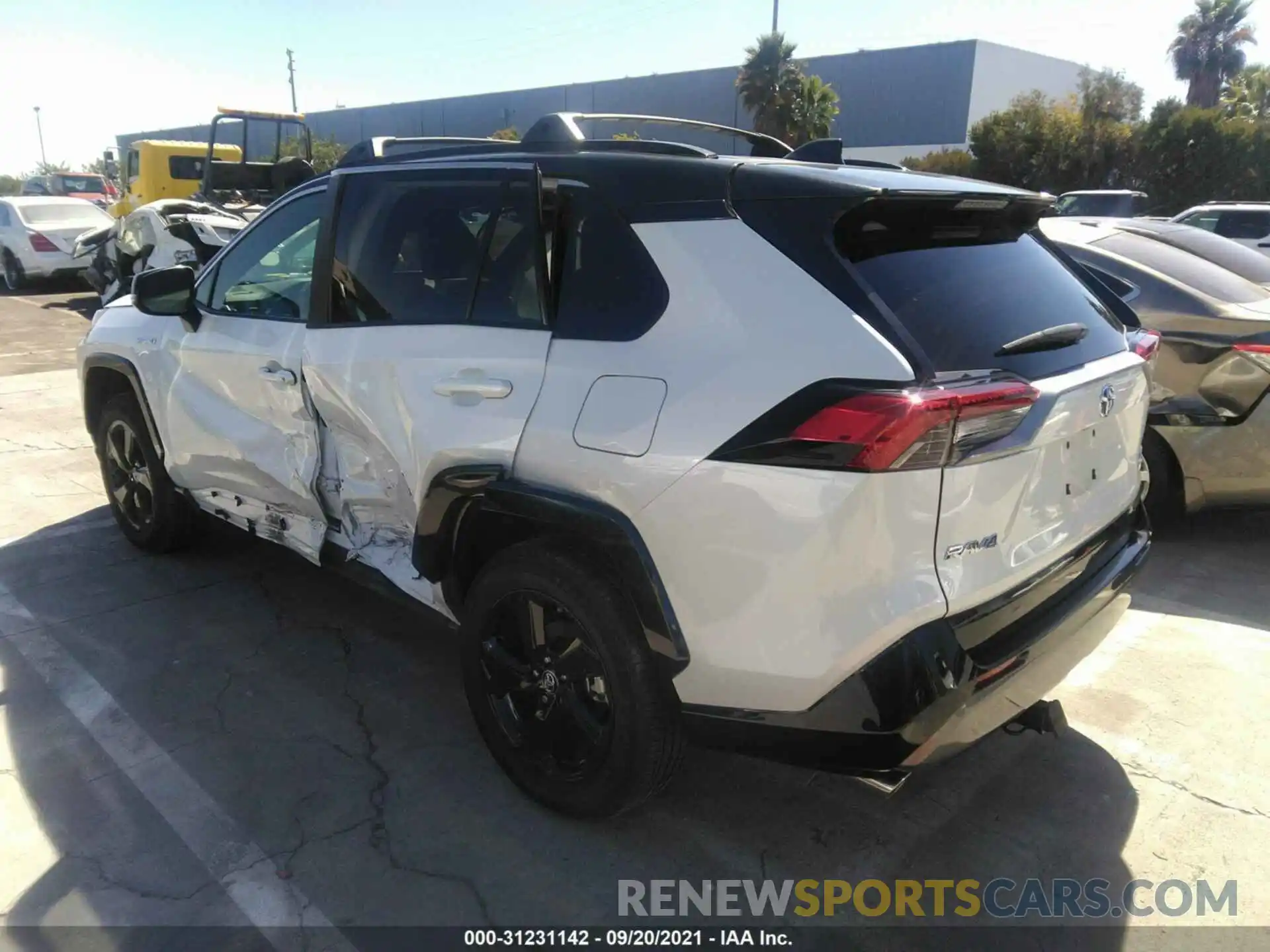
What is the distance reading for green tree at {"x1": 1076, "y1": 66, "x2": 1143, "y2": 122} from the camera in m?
31.9

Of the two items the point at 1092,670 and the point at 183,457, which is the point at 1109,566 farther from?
the point at 183,457

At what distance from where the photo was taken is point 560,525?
253 centimetres

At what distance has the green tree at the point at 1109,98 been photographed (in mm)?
31875

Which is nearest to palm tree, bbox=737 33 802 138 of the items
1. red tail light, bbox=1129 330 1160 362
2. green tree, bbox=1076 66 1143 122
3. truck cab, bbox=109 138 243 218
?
green tree, bbox=1076 66 1143 122

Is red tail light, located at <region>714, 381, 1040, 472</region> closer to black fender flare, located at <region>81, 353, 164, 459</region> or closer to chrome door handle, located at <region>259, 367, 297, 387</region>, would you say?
chrome door handle, located at <region>259, 367, 297, 387</region>

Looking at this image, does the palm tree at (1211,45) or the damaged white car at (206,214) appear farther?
the palm tree at (1211,45)

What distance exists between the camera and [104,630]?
4090mm

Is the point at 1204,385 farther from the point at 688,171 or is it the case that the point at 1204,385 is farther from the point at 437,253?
the point at 437,253

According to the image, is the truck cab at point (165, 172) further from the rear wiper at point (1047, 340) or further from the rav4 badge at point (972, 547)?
the rav4 badge at point (972, 547)

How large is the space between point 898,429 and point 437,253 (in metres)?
1.79

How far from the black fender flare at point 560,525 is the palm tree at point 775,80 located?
3818 centimetres

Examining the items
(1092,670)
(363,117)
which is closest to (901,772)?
(1092,670)

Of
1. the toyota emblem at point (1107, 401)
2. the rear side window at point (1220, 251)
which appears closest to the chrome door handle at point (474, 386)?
the toyota emblem at point (1107, 401)

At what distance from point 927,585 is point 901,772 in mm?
478
